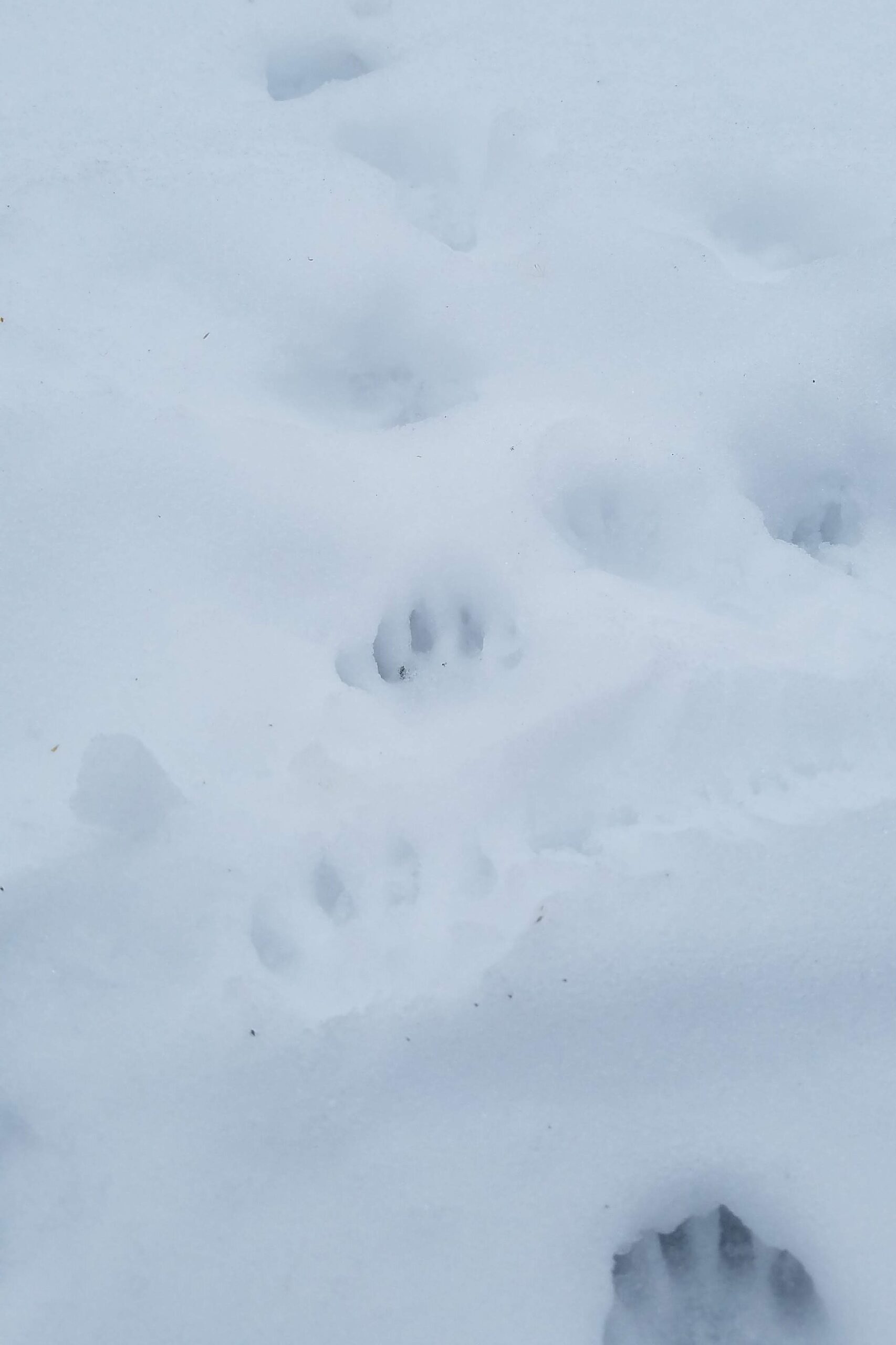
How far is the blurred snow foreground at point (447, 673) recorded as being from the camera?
3.97 feet

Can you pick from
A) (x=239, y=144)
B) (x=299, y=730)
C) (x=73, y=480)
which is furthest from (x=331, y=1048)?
(x=239, y=144)

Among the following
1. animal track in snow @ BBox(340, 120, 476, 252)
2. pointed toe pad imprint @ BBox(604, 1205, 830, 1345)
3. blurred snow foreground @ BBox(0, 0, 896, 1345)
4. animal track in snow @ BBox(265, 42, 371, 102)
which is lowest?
pointed toe pad imprint @ BBox(604, 1205, 830, 1345)

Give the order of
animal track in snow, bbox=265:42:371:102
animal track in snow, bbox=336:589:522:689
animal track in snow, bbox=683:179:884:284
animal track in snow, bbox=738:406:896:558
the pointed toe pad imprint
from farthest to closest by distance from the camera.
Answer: animal track in snow, bbox=265:42:371:102, animal track in snow, bbox=683:179:884:284, animal track in snow, bbox=738:406:896:558, animal track in snow, bbox=336:589:522:689, the pointed toe pad imprint

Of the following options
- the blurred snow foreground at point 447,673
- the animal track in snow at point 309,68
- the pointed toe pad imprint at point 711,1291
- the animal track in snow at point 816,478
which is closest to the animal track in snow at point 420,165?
the blurred snow foreground at point 447,673

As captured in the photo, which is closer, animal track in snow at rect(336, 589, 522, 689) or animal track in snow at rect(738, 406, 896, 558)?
animal track in snow at rect(336, 589, 522, 689)

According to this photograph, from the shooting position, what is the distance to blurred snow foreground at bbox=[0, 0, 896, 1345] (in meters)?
1.21

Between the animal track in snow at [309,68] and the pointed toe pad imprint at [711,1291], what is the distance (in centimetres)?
201

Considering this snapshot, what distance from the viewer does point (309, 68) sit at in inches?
79.9

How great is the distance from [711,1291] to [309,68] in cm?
213

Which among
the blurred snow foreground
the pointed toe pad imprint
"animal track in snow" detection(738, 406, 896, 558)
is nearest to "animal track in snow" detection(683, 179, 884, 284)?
the blurred snow foreground

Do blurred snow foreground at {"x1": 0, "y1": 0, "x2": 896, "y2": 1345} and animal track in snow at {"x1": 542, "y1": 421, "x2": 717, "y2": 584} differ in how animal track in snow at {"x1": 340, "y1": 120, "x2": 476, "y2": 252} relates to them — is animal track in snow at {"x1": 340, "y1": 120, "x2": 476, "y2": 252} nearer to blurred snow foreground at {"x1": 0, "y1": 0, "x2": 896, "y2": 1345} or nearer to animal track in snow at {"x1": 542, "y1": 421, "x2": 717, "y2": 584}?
blurred snow foreground at {"x1": 0, "y1": 0, "x2": 896, "y2": 1345}

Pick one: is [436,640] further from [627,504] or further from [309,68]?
[309,68]

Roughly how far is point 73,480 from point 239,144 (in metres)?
0.76

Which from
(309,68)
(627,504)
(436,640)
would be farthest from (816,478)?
(309,68)
